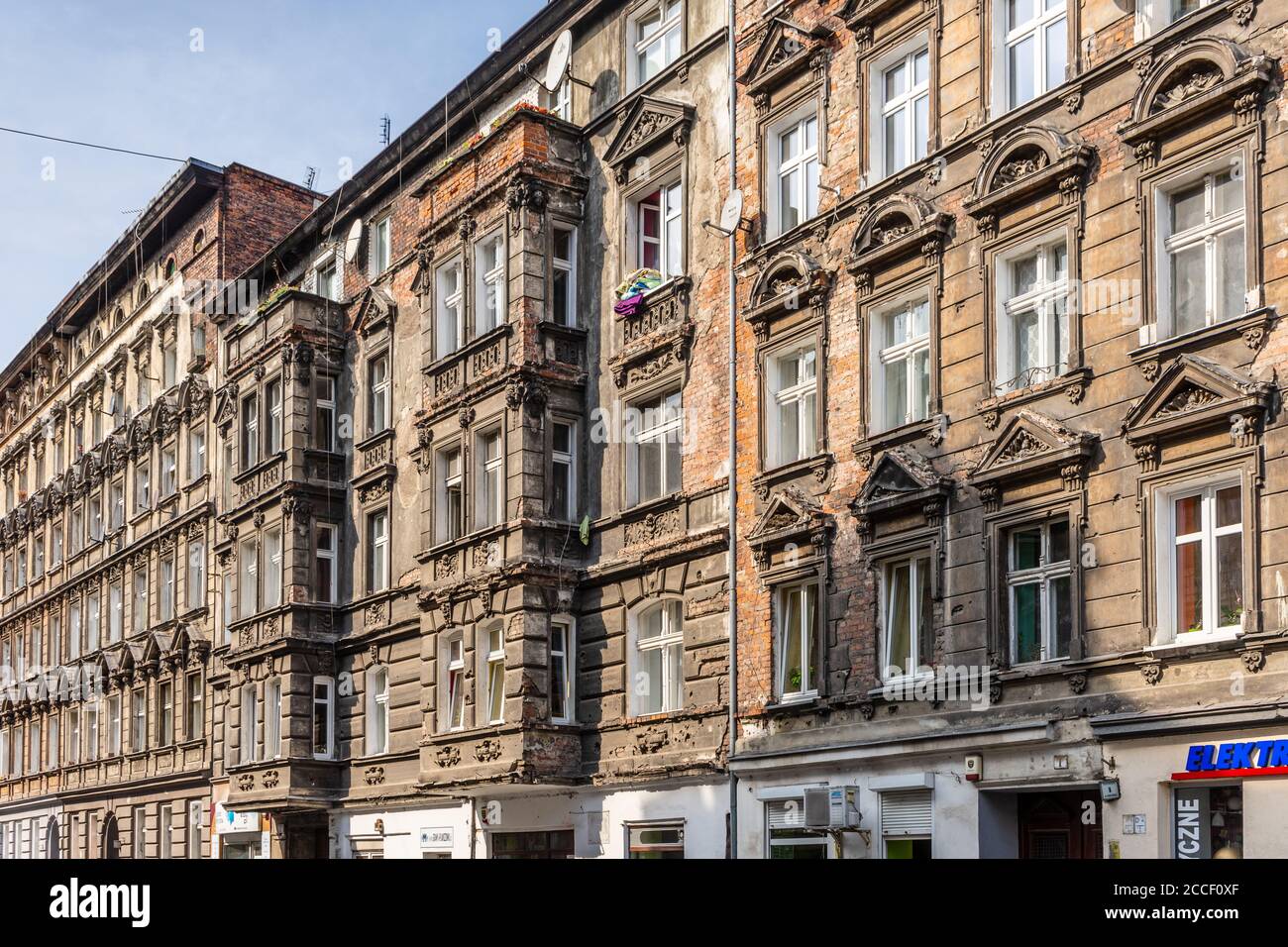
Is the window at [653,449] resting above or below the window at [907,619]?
above

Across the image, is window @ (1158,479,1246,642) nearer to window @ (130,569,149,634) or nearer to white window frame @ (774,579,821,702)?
white window frame @ (774,579,821,702)

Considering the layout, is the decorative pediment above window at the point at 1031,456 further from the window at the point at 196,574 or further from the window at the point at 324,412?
the window at the point at 196,574

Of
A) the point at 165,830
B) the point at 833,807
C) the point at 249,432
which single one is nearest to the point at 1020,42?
the point at 833,807

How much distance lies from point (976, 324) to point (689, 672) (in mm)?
6798

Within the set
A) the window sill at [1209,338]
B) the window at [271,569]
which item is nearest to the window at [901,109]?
the window sill at [1209,338]

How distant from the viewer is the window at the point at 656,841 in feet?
73.2

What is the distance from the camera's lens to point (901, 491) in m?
18.9

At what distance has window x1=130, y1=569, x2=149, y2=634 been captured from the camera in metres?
43.1

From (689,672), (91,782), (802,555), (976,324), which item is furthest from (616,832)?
(91,782)

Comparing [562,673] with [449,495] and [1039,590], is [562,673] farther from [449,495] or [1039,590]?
[1039,590]

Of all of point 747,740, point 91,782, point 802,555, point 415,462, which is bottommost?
point 91,782

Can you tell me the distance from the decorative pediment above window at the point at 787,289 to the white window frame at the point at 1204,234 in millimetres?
5370
